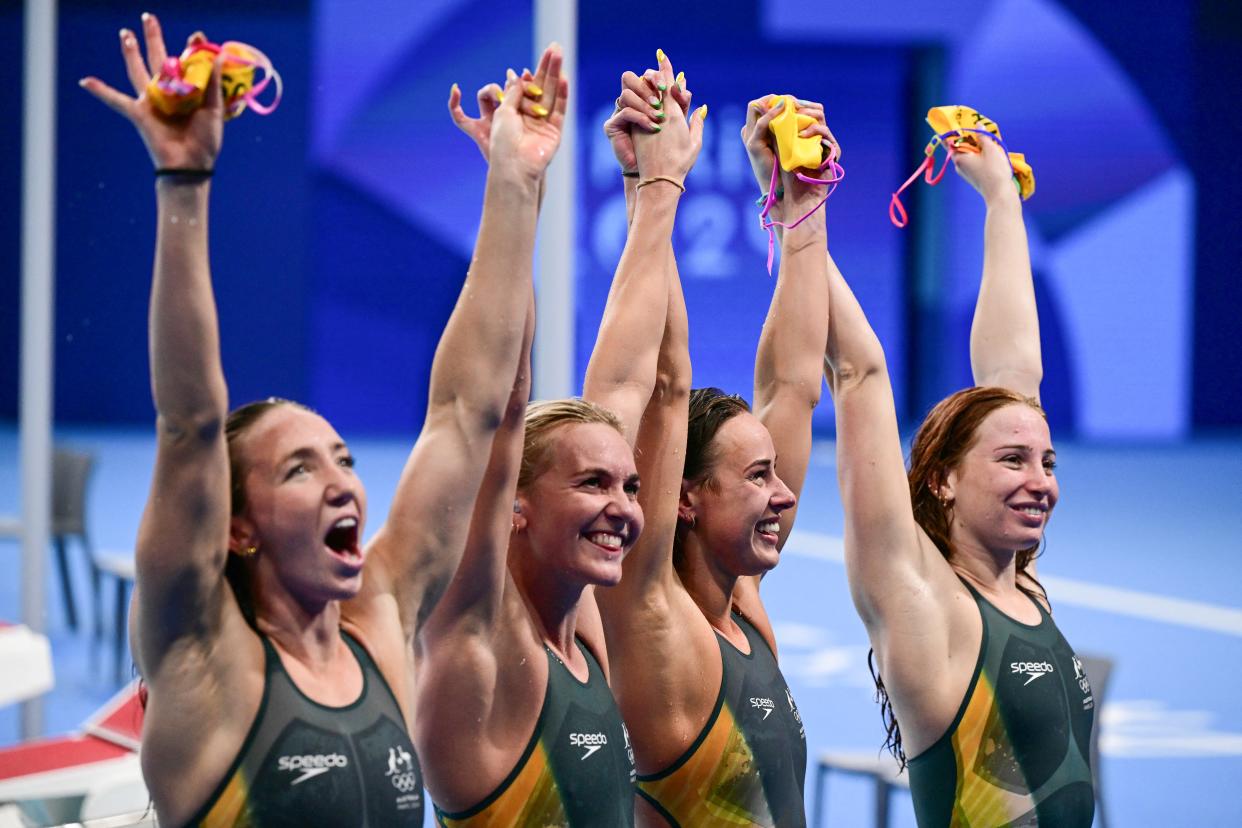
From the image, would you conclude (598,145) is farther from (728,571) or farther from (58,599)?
(728,571)

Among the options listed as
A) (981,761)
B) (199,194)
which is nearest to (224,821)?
(199,194)

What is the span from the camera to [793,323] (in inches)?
121

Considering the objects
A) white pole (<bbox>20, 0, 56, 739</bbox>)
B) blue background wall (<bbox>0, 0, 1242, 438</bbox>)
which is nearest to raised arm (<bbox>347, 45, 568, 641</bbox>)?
white pole (<bbox>20, 0, 56, 739</bbox>)

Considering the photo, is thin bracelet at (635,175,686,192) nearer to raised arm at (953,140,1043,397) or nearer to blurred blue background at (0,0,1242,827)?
raised arm at (953,140,1043,397)

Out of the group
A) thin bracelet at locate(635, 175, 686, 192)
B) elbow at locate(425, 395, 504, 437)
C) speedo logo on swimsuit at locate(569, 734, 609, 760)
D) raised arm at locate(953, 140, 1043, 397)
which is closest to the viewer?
elbow at locate(425, 395, 504, 437)

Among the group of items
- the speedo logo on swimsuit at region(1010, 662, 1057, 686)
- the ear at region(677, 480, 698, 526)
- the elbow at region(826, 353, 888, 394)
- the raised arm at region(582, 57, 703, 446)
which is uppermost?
the raised arm at region(582, 57, 703, 446)

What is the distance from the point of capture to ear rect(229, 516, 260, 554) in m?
2.12

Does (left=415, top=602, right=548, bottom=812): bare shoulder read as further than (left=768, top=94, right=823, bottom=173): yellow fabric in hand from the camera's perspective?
No

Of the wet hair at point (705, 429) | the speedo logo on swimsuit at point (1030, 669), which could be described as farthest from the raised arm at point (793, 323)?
the speedo logo on swimsuit at point (1030, 669)

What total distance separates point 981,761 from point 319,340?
30.6 ft

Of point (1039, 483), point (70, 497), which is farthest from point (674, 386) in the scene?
point (70, 497)

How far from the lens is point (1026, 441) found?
305 cm

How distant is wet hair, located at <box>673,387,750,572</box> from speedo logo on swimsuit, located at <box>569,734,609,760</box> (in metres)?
0.51

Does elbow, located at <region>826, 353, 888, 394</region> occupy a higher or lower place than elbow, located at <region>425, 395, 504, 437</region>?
higher
